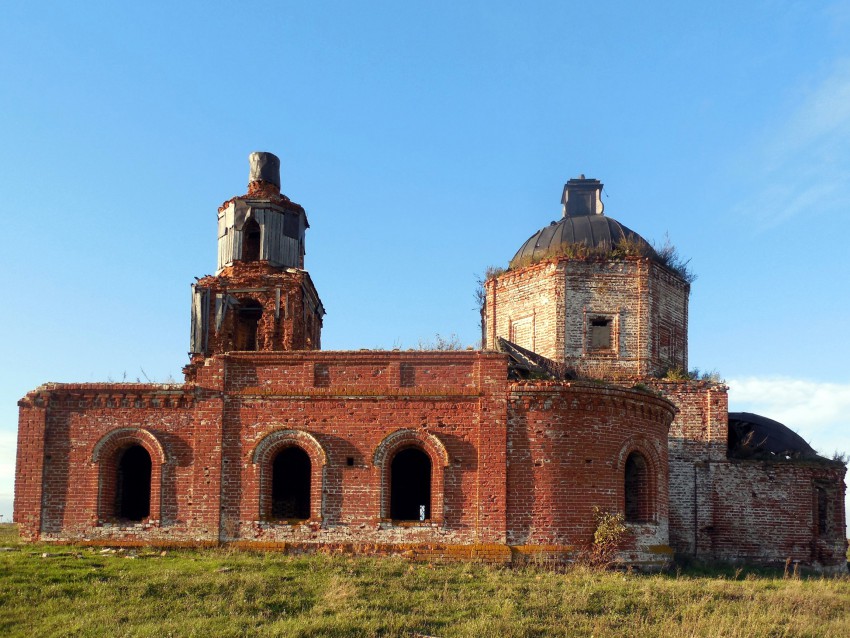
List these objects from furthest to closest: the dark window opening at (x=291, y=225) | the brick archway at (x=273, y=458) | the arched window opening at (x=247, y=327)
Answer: the dark window opening at (x=291, y=225) → the arched window opening at (x=247, y=327) → the brick archway at (x=273, y=458)

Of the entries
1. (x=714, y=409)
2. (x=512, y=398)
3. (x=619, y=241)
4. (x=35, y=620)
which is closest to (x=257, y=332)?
(x=512, y=398)

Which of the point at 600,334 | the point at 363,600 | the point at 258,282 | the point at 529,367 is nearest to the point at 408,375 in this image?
the point at 529,367

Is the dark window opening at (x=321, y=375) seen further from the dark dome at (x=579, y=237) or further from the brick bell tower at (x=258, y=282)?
the dark dome at (x=579, y=237)

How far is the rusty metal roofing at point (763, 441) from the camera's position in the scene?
21.6 meters

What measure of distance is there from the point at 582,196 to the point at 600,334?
4988 mm

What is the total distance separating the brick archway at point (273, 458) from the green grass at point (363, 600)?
103 cm

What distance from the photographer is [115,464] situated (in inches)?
667

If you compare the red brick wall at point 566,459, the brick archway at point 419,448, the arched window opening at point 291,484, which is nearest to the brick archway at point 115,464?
the arched window opening at point 291,484

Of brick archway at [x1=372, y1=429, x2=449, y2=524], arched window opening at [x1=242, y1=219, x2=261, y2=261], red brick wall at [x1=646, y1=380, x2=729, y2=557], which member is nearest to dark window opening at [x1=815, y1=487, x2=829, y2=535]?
red brick wall at [x1=646, y1=380, x2=729, y2=557]

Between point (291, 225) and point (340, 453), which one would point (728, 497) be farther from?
point (291, 225)

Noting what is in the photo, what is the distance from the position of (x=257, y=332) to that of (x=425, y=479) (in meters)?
4.97

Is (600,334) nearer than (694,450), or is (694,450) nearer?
(694,450)

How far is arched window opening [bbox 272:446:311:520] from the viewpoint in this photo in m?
17.3

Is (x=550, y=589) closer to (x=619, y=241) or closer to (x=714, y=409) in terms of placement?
(x=714, y=409)
